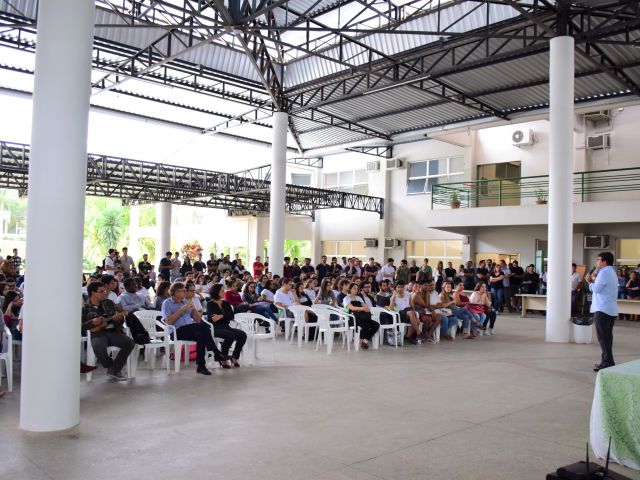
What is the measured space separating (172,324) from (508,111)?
1380 centimetres

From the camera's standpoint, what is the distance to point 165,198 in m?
23.4

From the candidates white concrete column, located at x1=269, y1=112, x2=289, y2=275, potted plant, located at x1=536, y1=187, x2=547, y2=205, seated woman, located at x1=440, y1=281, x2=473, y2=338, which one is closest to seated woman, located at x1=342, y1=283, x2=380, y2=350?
seated woman, located at x1=440, y1=281, x2=473, y2=338

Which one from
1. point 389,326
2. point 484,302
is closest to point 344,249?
point 484,302

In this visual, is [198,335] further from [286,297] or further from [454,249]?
[454,249]

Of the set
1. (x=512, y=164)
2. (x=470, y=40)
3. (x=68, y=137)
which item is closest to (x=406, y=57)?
(x=470, y=40)

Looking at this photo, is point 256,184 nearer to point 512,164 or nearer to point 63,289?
point 512,164

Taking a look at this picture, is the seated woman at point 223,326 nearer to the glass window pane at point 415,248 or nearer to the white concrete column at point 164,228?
the glass window pane at point 415,248

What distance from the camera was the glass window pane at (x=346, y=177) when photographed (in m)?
25.5

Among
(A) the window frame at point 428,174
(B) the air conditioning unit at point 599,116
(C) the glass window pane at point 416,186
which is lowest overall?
(C) the glass window pane at point 416,186

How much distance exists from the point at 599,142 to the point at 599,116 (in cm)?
78

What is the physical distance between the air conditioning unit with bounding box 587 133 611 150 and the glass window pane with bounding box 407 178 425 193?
269 inches

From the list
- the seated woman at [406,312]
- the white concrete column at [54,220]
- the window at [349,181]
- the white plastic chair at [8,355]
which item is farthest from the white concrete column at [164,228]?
the white concrete column at [54,220]

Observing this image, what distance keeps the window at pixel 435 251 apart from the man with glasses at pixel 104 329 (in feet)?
52.6

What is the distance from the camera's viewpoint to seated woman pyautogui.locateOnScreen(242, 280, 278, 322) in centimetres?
964
